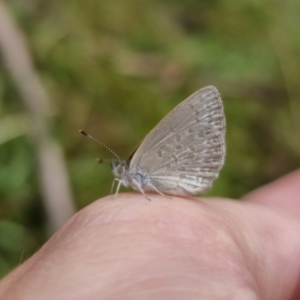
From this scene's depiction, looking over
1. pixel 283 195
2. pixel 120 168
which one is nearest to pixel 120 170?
A: pixel 120 168

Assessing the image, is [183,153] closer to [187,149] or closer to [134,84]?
[187,149]

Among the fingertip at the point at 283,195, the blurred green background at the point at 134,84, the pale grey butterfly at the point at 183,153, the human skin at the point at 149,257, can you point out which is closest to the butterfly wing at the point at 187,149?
the pale grey butterfly at the point at 183,153

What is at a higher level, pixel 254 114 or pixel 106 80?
pixel 106 80

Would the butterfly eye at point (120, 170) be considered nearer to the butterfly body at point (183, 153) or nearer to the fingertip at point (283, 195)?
the butterfly body at point (183, 153)

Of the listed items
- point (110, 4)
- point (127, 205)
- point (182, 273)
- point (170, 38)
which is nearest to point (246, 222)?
point (127, 205)

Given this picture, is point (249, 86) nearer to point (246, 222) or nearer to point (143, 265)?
point (246, 222)

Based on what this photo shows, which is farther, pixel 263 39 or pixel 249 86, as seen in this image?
pixel 263 39
